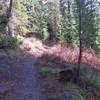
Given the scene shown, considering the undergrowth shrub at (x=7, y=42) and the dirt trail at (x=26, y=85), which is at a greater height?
the undergrowth shrub at (x=7, y=42)

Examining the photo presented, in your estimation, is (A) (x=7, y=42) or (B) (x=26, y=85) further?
(A) (x=7, y=42)

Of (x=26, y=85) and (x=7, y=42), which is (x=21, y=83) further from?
(x=7, y=42)

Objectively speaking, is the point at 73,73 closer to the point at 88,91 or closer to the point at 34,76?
the point at 88,91

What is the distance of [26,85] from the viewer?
958 cm

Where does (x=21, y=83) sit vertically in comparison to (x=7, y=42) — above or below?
below

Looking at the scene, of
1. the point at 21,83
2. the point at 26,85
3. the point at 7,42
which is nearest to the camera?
the point at 26,85

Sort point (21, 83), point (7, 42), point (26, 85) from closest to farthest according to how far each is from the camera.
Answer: point (26, 85)
point (21, 83)
point (7, 42)

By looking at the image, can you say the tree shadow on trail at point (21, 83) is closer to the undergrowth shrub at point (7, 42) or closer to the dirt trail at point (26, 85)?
the dirt trail at point (26, 85)

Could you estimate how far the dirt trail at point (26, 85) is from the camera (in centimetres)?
837

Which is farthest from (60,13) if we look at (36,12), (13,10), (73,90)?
(73,90)

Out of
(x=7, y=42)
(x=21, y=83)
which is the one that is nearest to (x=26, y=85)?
(x=21, y=83)

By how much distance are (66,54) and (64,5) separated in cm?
2320

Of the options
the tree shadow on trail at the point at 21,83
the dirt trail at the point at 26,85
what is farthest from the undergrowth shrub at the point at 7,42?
the dirt trail at the point at 26,85

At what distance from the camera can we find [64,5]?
35.3 meters
